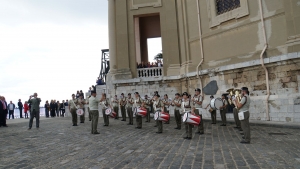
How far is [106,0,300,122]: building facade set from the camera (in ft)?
Result: 39.3

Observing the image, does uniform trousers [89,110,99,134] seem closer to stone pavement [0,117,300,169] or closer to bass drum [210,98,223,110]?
stone pavement [0,117,300,169]

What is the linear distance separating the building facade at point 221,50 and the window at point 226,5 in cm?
7

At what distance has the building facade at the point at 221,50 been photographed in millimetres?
11984

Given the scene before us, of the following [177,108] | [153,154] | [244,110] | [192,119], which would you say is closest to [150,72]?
[177,108]

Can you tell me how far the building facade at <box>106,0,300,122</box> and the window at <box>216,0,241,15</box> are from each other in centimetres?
7

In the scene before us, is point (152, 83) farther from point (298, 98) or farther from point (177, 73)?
point (298, 98)

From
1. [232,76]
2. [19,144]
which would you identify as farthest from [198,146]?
[232,76]

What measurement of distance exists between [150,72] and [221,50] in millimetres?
6141

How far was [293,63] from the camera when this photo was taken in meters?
11.6

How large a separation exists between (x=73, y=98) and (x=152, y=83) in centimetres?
635

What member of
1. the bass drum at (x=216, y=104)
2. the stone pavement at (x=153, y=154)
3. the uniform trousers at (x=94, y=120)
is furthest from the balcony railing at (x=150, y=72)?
the stone pavement at (x=153, y=154)

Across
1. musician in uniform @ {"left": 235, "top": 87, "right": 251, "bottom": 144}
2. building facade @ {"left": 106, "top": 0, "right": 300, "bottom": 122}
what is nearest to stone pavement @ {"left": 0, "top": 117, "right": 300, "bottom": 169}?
musician in uniform @ {"left": 235, "top": 87, "right": 251, "bottom": 144}

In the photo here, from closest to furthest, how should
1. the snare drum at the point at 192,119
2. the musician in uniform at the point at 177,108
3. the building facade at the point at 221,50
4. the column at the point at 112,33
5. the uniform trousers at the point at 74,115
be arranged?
the snare drum at the point at 192,119 < the musician in uniform at the point at 177,108 < the building facade at the point at 221,50 < the uniform trousers at the point at 74,115 < the column at the point at 112,33

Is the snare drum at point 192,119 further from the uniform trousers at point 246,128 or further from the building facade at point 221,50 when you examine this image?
the building facade at point 221,50
